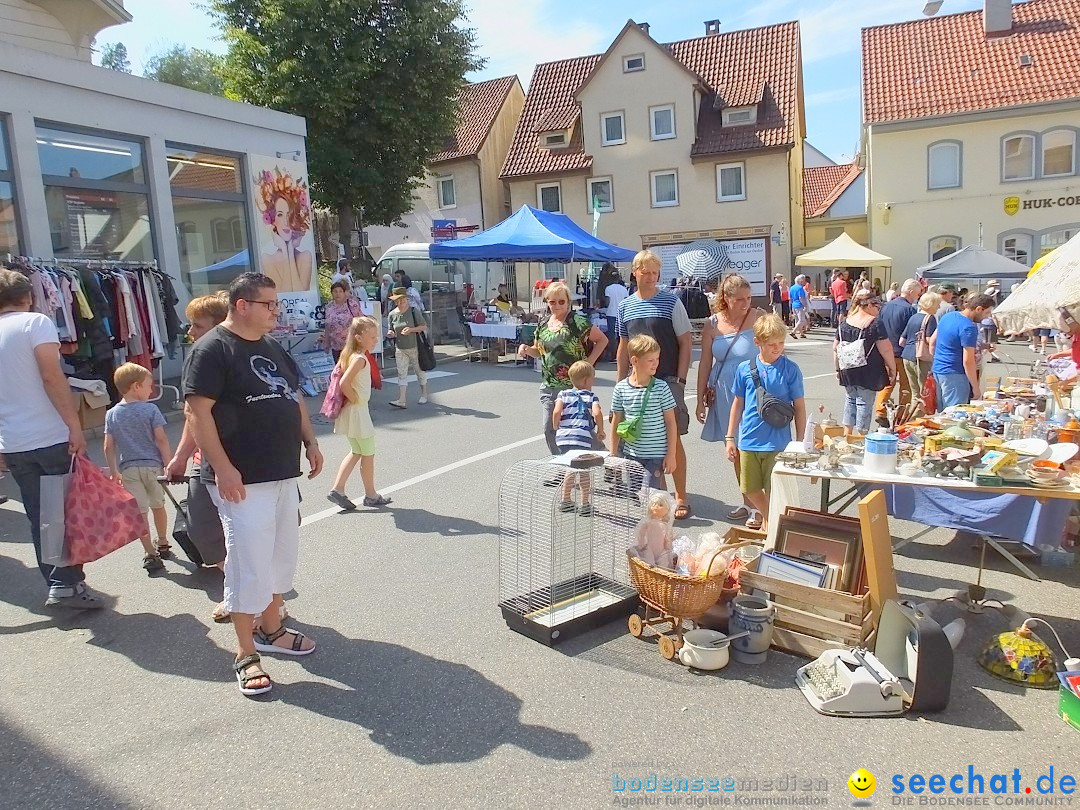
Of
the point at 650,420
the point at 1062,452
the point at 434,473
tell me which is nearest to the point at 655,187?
the point at 434,473

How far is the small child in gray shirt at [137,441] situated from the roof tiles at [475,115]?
28.9m

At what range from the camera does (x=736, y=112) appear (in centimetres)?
2961

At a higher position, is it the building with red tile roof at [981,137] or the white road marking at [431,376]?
the building with red tile roof at [981,137]

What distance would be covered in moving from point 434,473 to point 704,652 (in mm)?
4491

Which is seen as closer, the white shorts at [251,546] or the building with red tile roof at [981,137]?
the white shorts at [251,546]

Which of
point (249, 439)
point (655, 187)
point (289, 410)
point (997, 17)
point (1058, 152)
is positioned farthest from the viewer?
point (655, 187)

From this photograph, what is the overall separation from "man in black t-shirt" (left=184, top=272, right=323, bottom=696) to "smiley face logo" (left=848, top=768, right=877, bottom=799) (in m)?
2.50

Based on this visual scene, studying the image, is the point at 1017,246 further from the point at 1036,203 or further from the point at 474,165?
the point at 474,165

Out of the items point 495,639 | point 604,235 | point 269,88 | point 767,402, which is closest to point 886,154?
point 604,235

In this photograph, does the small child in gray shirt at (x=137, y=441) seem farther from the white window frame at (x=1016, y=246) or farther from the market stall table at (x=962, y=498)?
the white window frame at (x=1016, y=246)

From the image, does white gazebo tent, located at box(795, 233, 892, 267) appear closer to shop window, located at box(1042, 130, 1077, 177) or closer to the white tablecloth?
shop window, located at box(1042, 130, 1077, 177)

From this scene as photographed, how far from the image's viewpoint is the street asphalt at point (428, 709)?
3.09 m

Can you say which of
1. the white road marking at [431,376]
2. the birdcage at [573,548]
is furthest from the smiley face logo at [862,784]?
the white road marking at [431,376]

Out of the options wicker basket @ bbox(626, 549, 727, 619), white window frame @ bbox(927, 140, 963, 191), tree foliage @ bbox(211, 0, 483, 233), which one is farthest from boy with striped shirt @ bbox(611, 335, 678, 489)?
white window frame @ bbox(927, 140, 963, 191)
